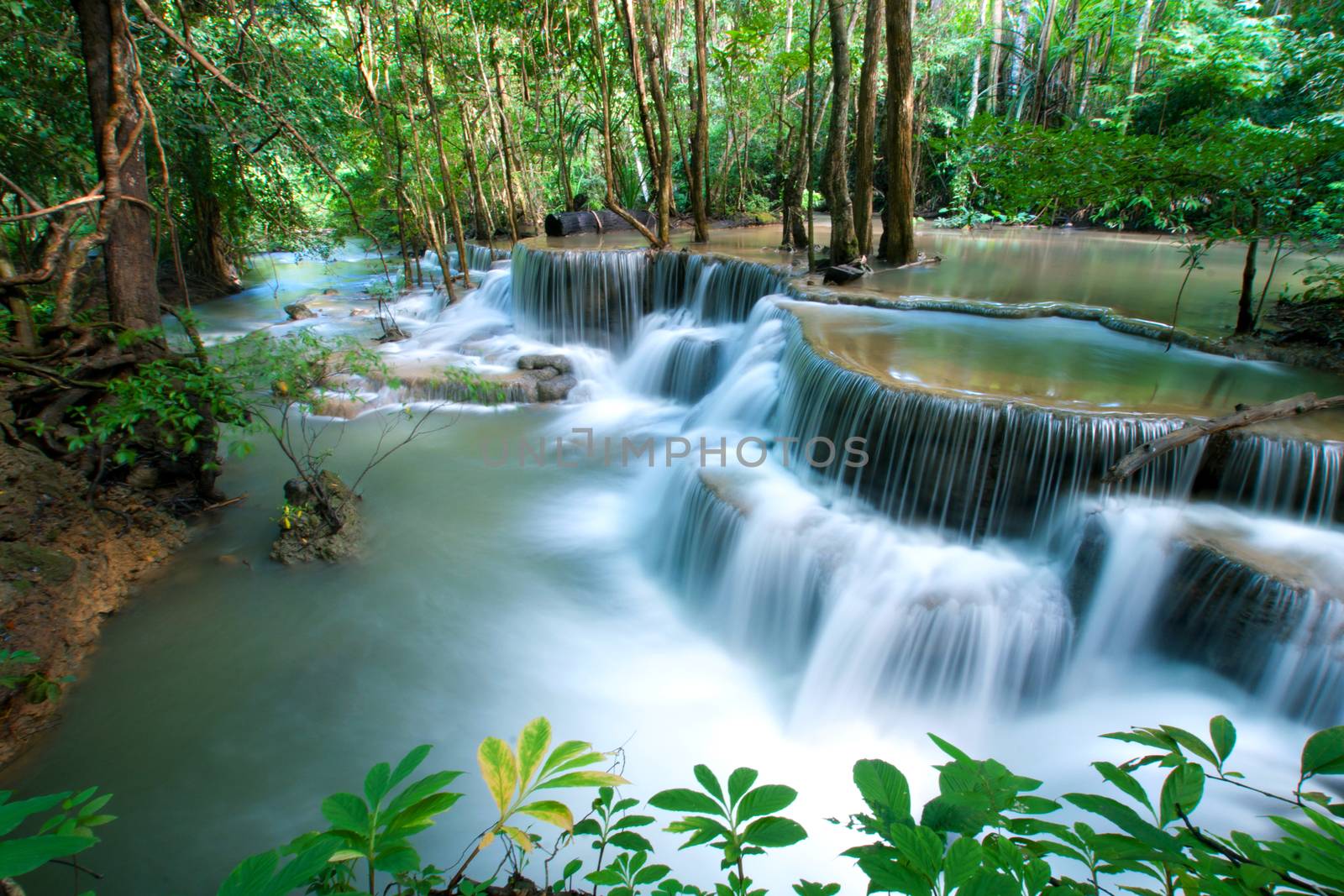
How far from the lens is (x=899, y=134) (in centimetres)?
933

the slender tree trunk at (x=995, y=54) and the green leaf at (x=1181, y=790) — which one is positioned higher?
the slender tree trunk at (x=995, y=54)

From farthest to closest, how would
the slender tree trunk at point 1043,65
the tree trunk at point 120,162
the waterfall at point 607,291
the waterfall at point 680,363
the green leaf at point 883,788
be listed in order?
the slender tree trunk at point 1043,65, the waterfall at point 607,291, the waterfall at point 680,363, the tree trunk at point 120,162, the green leaf at point 883,788

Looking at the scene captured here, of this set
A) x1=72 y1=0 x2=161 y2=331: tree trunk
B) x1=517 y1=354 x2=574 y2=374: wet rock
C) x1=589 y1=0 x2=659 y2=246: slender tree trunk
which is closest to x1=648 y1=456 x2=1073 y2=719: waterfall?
x1=72 y1=0 x2=161 y2=331: tree trunk

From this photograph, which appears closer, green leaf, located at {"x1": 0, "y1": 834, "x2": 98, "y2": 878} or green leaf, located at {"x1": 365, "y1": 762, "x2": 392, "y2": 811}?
green leaf, located at {"x1": 0, "y1": 834, "x2": 98, "y2": 878}

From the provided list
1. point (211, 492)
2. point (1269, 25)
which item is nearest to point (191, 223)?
point (211, 492)

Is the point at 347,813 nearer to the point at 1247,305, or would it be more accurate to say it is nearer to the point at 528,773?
the point at 528,773

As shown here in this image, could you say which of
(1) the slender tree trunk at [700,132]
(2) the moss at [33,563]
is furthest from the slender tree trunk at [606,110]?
(2) the moss at [33,563]

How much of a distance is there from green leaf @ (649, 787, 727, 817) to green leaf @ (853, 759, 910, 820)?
255 mm

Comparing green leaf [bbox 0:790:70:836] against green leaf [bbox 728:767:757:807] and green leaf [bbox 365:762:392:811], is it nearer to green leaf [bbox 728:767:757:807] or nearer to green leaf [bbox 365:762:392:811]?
green leaf [bbox 365:762:392:811]

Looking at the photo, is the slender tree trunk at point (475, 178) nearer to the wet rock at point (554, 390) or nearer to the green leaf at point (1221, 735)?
the wet rock at point (554, 390)

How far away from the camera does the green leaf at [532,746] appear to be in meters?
1.28

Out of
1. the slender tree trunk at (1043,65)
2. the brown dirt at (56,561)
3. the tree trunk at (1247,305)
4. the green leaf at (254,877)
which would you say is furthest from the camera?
the slender tree trunk at (1043,65)

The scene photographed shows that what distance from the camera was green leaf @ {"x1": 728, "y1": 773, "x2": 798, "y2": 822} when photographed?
1.20 metres

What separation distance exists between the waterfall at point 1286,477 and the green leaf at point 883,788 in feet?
14.8
